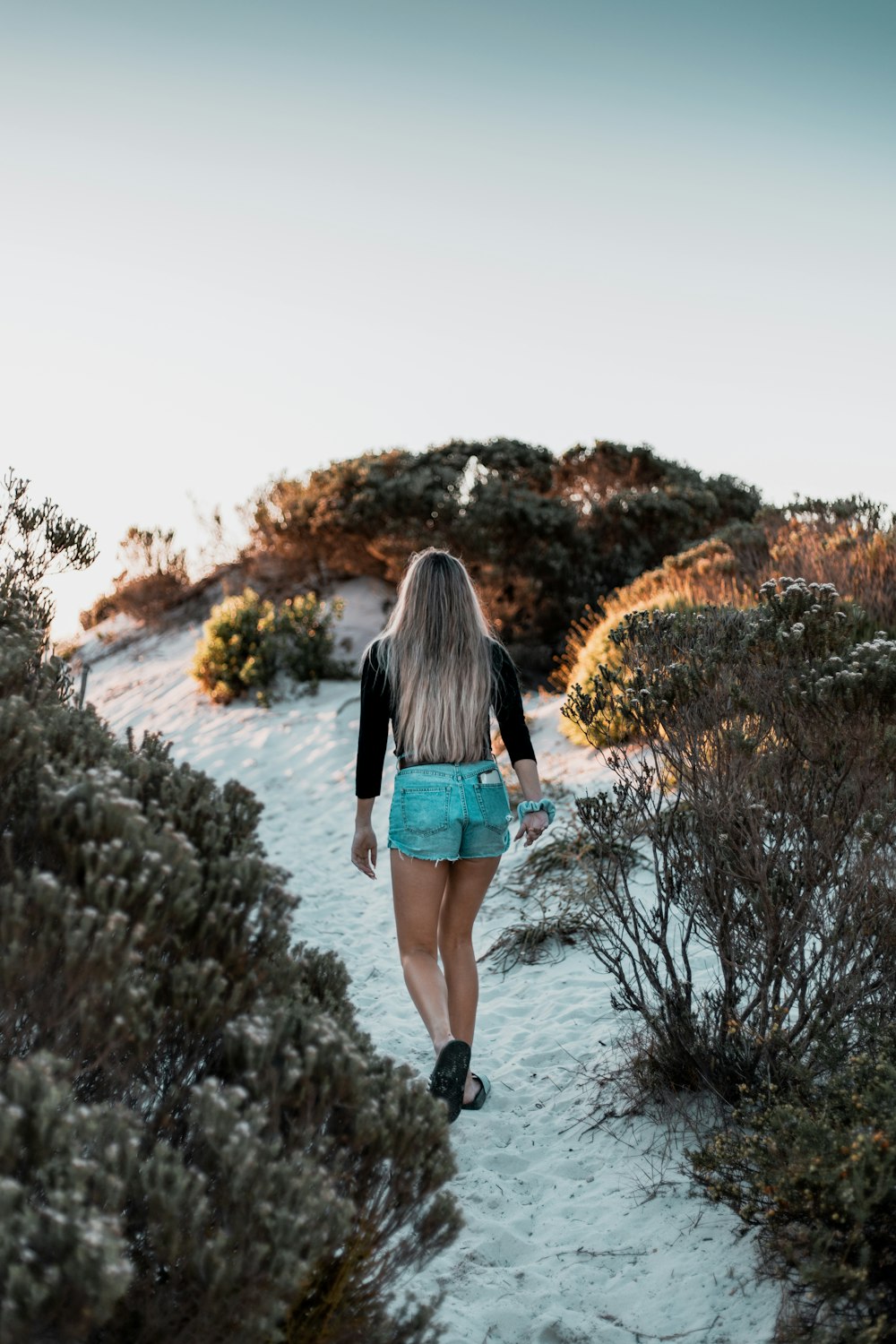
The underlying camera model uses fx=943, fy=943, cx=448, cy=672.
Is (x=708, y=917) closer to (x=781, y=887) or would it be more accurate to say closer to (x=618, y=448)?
(x=781, y=887)

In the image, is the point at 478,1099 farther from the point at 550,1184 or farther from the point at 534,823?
the point at 534,823

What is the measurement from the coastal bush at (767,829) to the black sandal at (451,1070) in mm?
770

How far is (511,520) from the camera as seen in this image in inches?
597

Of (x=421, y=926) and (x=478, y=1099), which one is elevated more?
(x=421, y=926)

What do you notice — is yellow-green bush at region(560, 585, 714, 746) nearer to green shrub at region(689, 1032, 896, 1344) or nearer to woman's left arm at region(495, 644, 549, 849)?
woman's left arm at region(495, 644, 549, 849)

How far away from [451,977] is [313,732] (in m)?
8.21

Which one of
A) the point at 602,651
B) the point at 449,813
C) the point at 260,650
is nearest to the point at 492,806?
the point at 449,813

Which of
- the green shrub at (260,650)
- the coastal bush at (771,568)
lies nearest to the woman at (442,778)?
the coastal bush at (771,568)

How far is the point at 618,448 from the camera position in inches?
704

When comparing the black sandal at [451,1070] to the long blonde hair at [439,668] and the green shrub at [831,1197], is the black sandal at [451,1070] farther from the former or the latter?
the long blonde hair at [439,668]

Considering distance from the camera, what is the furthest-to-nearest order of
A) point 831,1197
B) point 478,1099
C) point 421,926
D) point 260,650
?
point 260,650, point 478,1099, point 421,926, point 831,1197

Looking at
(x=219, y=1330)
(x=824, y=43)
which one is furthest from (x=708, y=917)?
(x=824, y=43)

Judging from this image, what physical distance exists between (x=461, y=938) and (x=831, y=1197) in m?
1.89

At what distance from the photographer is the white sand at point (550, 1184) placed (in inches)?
112
